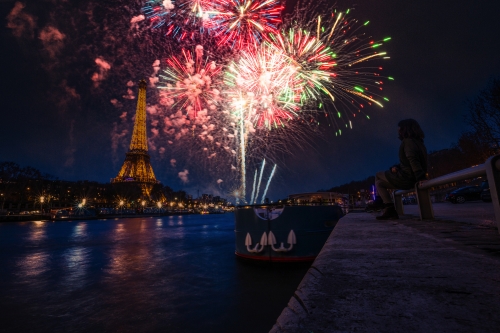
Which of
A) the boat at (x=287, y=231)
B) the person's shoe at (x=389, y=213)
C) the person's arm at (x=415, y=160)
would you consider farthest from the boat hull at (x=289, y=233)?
the person's arm at (x=415, y=160)

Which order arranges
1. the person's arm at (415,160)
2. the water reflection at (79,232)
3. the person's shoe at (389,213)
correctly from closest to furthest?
1. the person's arm at (415,160)
2. the person's shoe at (389,213)
3. the water reflection at (79,232)

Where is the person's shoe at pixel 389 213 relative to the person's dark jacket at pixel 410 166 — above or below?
below

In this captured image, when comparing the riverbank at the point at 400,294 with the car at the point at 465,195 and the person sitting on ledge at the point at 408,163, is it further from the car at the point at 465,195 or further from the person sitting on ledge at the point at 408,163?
the car at the point at 465,195

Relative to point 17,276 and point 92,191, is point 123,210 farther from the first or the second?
point 17,276

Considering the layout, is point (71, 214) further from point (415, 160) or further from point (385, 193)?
point (415, 160)

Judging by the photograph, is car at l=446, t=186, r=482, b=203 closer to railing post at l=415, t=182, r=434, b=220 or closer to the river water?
the river water

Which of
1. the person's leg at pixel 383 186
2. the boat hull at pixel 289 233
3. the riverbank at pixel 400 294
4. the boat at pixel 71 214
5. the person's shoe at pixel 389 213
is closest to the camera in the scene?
the riverbank at pixel 400 294

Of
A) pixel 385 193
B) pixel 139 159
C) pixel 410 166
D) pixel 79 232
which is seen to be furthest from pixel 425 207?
pixel 139 159
